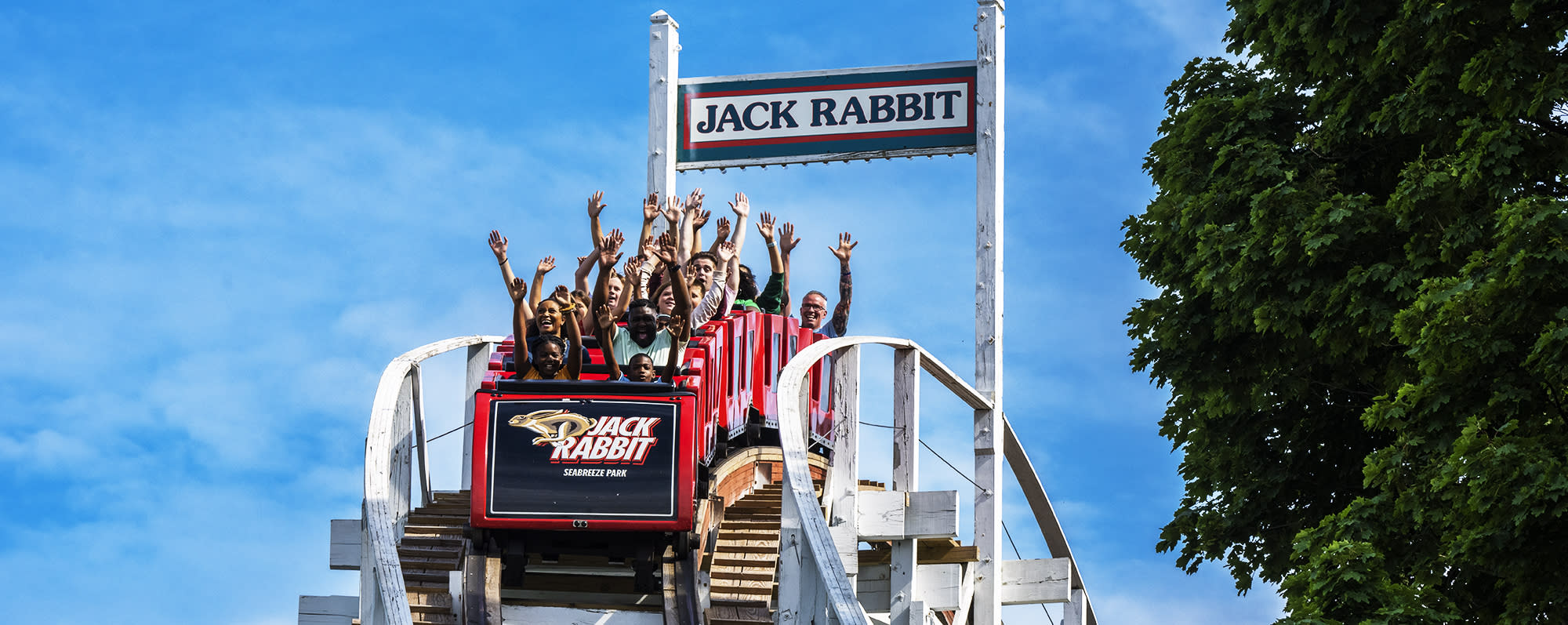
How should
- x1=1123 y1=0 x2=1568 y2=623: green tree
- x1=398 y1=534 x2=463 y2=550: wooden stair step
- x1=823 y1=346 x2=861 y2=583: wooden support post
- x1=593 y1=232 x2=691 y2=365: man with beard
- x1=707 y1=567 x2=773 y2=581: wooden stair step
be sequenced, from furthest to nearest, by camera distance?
1. x1=823 y1=346 x2=861 y2=583: wooden support post
2. x1=398 y1=534 x2=463 y2=550: wooden stair step
3. x1=593 y1=232 x2=691 y2=365: man with beard
4. x1=707 y1=567 x2=773 y2=581: wooden stair step
5. x1=1123 y1=0 x2=1568 y2=623: green tree

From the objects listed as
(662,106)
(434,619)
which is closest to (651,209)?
(662,106)

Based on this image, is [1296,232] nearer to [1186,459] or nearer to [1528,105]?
[1528,105]

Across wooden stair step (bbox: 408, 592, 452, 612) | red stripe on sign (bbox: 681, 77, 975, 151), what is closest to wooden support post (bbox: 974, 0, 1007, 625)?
red stripe on sign (bbox: 681, 77, 975, 151)

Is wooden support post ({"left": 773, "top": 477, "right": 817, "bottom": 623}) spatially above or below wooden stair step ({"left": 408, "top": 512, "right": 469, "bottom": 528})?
below

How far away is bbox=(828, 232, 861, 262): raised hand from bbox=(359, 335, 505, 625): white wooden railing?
3.31m

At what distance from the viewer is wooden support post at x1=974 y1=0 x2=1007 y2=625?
15359 mm

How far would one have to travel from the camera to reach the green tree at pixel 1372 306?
9.59 m

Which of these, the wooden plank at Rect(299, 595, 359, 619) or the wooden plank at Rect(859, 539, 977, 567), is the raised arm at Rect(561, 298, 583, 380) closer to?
the wooden plank at Rect(299, 595, 359, 619)

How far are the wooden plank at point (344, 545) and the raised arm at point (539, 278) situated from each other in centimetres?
212

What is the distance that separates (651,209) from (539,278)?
11.4 ft

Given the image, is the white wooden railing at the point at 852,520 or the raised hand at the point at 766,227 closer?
the white wooden railing at the point at 852,520

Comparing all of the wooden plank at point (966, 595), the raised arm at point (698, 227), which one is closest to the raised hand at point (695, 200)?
the raised arm at point (698, 227)

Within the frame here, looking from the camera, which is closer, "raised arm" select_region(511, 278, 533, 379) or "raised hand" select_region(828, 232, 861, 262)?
"raised arm" select_region(511, 278, 533, 379)

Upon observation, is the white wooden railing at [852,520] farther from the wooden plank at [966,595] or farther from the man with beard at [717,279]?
the man with beard at [717,279]
